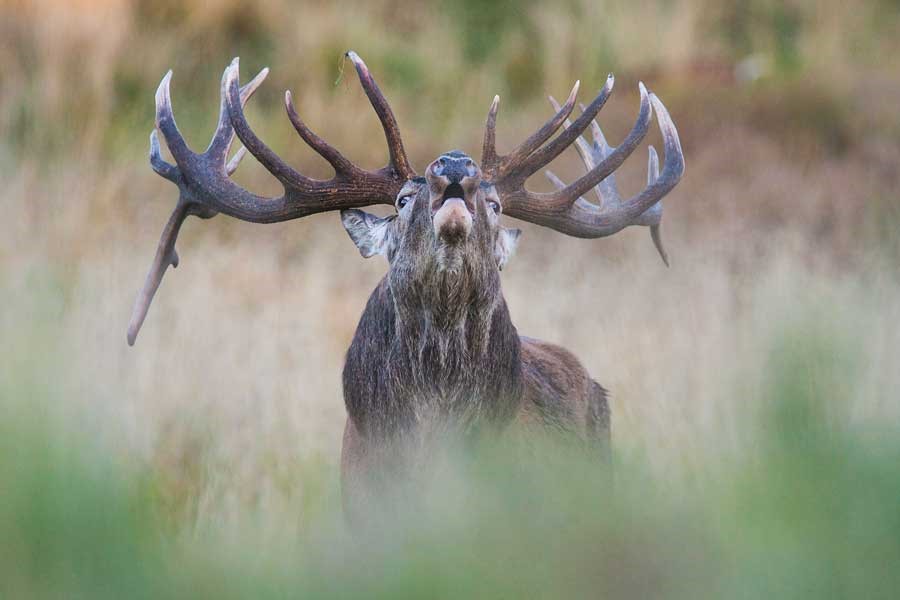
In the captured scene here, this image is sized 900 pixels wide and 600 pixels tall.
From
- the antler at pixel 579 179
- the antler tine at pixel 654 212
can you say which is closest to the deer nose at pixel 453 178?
the antler at pixel 579 179

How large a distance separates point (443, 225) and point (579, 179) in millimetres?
1214

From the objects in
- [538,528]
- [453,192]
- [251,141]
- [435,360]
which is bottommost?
[538,528]

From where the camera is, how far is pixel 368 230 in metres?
5.90

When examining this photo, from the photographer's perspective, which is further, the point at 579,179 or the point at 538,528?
the point at 579,179

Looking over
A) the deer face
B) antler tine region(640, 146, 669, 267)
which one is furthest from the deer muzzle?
antler tine region(640, 146, 669, 267)

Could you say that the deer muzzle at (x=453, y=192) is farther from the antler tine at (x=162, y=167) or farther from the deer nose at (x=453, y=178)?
the antler tine at (x=162, y=167)

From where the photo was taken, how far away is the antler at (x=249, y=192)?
19.0ft

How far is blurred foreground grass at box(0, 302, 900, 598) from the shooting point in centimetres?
230

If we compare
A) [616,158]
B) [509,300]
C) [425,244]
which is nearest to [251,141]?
[425,244]

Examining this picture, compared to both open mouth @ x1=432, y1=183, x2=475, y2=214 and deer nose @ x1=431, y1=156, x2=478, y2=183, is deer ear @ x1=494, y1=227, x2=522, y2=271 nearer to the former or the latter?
open mouth @ x1=432, y1=183, x2=475, y2=214

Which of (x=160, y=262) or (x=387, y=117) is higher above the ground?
(x=387, y=117)

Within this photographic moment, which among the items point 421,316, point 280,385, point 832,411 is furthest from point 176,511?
point 280,385

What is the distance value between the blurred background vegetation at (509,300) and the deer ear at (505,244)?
2.43 feet

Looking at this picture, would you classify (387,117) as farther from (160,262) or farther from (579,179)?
(160,262)
